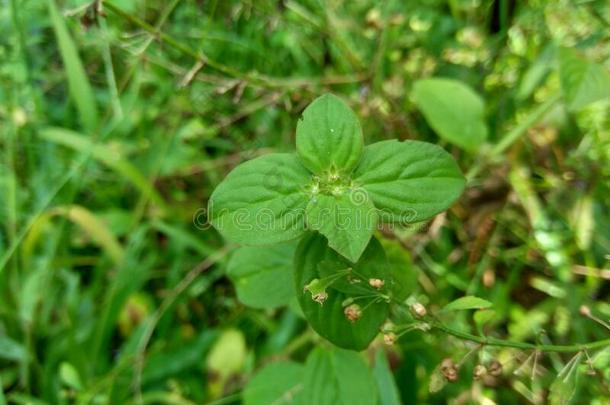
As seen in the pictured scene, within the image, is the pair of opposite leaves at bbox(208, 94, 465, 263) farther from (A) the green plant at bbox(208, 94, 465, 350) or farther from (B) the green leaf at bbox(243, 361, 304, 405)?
(B) the green leaf at bbox(243, 361, 304, 405)

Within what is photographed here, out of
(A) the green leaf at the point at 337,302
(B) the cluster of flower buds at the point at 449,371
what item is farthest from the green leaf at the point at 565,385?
(A) the green leaf at the point at 337,302

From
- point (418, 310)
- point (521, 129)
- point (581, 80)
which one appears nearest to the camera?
point (418, 310)

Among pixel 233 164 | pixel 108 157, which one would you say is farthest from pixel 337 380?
pixel 108 157

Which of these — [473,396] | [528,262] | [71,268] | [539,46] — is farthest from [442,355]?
[71,268]

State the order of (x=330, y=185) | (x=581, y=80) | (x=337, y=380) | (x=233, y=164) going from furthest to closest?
(x=233, y=164)
(x=581, y=80)
(x=337, y=380)
(x=330, y=185)

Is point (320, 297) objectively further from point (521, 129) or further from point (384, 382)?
point (521, 129)

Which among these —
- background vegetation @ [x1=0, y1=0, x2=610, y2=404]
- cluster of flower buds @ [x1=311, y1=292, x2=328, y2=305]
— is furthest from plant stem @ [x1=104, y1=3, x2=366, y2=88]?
cluster of flower buds @ [x1=311, y1=292, x2=328, y2=305]
